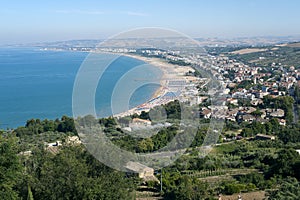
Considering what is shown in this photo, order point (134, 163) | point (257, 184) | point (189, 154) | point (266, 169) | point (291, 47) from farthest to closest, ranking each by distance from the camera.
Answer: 1. point (291, 47)
2. point (189, 154)
3. point (266, 169)
4. point (257, 184)
5. point (134, 163)

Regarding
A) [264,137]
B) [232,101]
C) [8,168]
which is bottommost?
[232,101]

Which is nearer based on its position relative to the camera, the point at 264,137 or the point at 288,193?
the point at 288,193

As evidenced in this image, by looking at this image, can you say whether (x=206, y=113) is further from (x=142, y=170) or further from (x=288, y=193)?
(x=288, y=193)

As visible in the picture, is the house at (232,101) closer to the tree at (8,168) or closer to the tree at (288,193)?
the tree at (288,193)

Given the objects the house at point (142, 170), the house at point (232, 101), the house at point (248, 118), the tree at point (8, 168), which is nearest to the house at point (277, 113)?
the house at point (248, 118)

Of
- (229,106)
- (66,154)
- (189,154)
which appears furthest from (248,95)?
(66,154)

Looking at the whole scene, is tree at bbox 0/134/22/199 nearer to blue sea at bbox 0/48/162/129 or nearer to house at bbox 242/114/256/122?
blue sea at bbox 0/48/162/129

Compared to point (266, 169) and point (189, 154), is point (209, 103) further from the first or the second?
point (266, 169)

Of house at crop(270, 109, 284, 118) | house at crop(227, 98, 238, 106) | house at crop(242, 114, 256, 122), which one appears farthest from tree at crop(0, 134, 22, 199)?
house at crop(227, 98, 238, 106)

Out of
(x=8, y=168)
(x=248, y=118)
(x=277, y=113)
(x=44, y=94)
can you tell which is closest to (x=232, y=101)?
(x=277, y=113)
